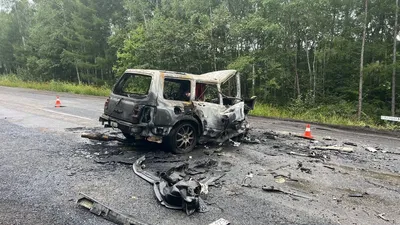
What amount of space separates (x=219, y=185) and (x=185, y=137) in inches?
74.8

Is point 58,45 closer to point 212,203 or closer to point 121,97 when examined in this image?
point 121,97

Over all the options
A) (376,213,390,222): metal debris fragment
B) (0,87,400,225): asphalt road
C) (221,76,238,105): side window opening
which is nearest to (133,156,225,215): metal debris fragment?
(0,87,400,225): asphalt road

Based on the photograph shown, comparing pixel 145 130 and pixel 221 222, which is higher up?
pixel 145 130

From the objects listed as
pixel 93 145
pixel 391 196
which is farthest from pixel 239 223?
pixel 93 145

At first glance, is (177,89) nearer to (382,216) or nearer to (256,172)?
(256,172)

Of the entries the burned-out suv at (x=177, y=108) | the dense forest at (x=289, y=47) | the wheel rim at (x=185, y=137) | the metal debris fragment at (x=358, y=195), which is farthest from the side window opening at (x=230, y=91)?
the dense forest at (x=289, y=47)

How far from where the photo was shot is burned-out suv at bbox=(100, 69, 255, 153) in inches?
229

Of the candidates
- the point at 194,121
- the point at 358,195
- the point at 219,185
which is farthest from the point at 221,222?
the point at 194,121

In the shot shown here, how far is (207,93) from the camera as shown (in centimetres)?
677

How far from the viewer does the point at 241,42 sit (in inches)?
737

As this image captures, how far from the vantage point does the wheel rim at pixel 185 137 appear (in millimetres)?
6238

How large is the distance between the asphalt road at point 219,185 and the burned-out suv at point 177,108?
453mm

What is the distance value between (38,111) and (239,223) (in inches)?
418

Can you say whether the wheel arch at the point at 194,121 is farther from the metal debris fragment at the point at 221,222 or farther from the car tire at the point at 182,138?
the metal debris fragment at the point at 221,222
